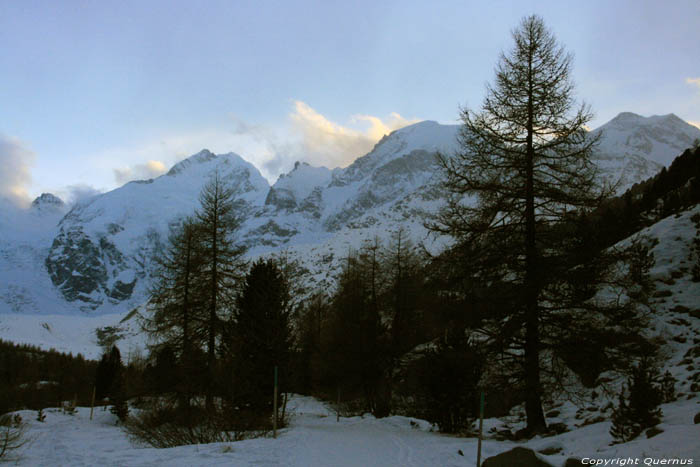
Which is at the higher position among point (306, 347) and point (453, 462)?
point (306, 347)

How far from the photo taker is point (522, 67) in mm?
10891

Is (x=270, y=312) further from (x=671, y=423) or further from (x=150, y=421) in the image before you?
(x=671, y=423)

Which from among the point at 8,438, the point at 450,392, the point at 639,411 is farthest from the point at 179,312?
the point at 639,411

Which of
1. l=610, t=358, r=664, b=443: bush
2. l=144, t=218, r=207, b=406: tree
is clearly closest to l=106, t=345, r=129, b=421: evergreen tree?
l=144, t=218, r=207, b=406: tree

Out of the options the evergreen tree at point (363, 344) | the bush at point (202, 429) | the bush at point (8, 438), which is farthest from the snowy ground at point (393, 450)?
the evergreen tree at point (363, 344)

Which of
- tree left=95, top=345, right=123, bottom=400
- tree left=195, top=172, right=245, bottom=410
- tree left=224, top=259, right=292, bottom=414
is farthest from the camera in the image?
tree left=95, top=345, right=123, bottom=400

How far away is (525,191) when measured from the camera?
10.4 meters

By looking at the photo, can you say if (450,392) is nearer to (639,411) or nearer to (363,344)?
(639,411)

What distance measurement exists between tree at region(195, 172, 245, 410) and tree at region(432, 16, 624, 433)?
36.7 feet

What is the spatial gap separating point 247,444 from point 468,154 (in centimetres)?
844

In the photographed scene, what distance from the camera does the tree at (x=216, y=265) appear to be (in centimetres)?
1872

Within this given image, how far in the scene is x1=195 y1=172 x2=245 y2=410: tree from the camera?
737 inches

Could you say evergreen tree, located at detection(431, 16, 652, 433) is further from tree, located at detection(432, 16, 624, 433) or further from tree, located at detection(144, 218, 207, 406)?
tree, located at detection(144, 218, 207, 406)

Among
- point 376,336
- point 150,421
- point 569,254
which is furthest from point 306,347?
point 569,254
